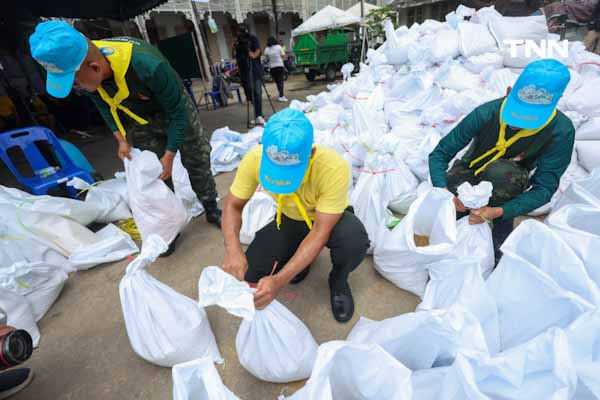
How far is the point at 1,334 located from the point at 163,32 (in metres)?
13.6

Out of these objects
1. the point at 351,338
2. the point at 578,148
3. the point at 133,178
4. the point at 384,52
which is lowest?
the point at 351,338

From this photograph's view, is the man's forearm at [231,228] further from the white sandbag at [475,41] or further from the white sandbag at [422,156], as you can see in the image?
the white sandbag at [475,41]

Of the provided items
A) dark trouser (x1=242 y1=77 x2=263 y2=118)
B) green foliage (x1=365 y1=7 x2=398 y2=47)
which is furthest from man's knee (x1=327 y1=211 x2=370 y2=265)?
green foliage (x1=365 y1=7 x2=398 y2=47)

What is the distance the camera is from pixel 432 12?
15.2m

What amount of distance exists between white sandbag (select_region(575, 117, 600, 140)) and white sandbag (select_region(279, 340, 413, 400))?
7.51 feet

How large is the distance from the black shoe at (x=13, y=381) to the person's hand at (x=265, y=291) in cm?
112

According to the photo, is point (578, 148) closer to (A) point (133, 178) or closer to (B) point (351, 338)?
(B) point (351, 338)

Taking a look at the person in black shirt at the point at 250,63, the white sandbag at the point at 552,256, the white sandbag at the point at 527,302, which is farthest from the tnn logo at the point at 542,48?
the person in black shirt at the point at 250,63

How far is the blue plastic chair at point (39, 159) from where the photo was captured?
2.08 metres

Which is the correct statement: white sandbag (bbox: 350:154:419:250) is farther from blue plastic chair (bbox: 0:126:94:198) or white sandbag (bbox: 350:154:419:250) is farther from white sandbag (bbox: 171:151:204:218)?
blue plastic chair (bbox: 0:126:94:198)

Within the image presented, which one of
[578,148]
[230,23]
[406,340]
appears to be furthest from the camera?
[230,23]

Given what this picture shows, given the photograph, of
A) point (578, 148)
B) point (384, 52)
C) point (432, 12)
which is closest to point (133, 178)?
point (578, 148)

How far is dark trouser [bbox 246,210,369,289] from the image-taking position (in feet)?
4.03

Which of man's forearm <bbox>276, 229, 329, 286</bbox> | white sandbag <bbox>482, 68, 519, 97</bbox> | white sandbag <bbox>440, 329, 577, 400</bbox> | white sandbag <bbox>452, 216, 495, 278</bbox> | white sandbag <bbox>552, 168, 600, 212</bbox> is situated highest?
white sandbag <bbox>482, 68, 519, 97</bbox>
